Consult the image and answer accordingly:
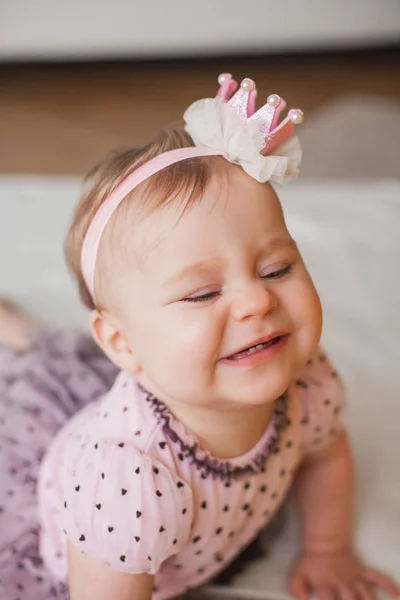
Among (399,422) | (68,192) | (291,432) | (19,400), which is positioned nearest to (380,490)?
(399,422)

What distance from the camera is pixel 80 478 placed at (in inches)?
26.3

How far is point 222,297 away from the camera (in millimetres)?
597

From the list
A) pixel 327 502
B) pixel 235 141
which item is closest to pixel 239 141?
pixel 235 141

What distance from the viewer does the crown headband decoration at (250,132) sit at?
23.6 inches

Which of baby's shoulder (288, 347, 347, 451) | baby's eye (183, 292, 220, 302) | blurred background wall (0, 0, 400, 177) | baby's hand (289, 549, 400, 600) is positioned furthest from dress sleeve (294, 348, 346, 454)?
blurred background wall (0, 0, 400, 177)

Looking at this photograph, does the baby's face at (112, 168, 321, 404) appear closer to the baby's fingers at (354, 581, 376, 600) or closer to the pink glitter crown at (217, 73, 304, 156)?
the pink glitter crown at (217, 73, 304, 156)

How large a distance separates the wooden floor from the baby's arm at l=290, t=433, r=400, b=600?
147 cm

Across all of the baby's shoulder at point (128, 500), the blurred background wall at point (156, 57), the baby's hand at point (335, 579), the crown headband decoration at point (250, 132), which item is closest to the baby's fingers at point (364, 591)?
the baby's hand at point (335, 579)

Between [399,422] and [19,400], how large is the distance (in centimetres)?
51

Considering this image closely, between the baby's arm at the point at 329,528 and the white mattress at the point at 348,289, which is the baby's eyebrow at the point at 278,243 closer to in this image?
the baby's arm at the point at 329,528

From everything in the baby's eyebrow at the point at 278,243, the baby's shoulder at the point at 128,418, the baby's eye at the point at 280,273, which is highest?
the baby's eyebrow at the point at 278,243

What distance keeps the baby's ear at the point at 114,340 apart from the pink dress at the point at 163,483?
3 cm

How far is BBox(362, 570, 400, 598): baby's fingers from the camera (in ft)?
2.72

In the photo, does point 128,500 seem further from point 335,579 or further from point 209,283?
point 335,579
